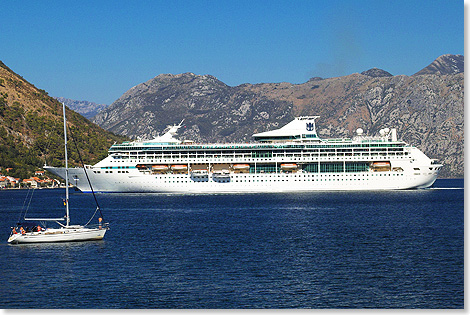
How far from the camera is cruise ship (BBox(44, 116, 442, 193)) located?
104 m

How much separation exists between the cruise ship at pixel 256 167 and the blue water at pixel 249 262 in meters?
33.2

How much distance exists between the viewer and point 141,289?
34656 mm

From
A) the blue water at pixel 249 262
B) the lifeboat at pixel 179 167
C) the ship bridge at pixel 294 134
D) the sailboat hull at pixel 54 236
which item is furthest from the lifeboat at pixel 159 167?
the sailboat hull at pixel 54 236

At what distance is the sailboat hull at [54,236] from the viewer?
49.1 meters

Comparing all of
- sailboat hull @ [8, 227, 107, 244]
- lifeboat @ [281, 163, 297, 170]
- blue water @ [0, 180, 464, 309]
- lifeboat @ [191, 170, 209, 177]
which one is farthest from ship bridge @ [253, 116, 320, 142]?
sailboat hull @ [8, 227, 107, 244]

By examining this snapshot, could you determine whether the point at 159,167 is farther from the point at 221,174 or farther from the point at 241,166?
the point at 241,166

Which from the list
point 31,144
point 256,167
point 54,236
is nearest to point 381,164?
point 256,167

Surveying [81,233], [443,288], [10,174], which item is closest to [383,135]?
[81,233]

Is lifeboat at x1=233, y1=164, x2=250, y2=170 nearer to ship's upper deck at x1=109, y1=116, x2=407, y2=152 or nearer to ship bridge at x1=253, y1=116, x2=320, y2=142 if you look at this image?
ship's upper deck at x1=109, y1=116, x2=407, y2=152

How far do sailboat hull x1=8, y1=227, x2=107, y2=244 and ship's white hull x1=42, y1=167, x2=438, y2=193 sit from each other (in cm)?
5288

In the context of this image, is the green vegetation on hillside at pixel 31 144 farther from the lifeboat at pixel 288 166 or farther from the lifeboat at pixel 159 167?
the lifeboat at pixel 288 166

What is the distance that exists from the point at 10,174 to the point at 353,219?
120578 millimetres

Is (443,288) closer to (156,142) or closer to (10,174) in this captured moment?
(156,142)

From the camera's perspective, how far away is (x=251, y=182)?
105 metres
